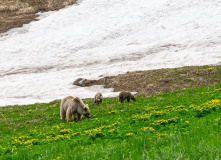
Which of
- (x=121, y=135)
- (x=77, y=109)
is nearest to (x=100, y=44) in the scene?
(x=77, y=109)

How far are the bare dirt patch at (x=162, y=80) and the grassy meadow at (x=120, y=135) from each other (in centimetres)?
331

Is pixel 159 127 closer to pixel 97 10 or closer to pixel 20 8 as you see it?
pixel 97 10

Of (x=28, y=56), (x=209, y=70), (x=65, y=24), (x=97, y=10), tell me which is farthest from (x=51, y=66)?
(x=209, y=70)

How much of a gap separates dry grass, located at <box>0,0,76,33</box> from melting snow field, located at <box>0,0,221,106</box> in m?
3.02

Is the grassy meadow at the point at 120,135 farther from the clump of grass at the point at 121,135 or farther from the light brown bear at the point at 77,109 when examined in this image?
the light brown bear at the point at 77,109

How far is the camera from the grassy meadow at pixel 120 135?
5.78 meters

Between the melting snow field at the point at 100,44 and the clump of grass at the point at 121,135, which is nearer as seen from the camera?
the clump of grass at the point at 121,135

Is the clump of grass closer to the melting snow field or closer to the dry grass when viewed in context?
the melting snow field

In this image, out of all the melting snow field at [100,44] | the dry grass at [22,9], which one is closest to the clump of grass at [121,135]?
the melting snow field at [100,44]

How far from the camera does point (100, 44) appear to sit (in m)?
55.1

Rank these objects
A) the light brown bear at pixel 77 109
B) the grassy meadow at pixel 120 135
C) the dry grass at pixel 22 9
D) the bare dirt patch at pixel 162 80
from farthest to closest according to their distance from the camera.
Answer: the dry grass at pixel 22 9, the bare dirt patch at pixel 162 80, the light brown bear at pixel 77 109, the grassy meadow at pixel 120 135

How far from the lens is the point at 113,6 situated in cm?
6875

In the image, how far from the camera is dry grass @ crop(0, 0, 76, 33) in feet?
219

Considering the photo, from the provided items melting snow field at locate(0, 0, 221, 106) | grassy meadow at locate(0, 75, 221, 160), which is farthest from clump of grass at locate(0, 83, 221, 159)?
melting snow field at locate(0, 0, 221, 106)
